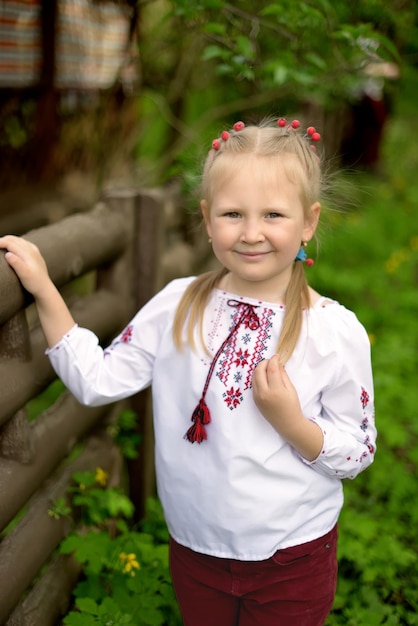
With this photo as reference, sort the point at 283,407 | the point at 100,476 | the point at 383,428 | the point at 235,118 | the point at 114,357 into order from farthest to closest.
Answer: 1. the point at 235,118
2. the point at 383,428
3. the point at 100,476
4. the point at 114,357
5. the point at 283,407

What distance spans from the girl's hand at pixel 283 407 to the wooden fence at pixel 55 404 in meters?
0.62

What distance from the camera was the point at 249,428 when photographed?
5.67 ft

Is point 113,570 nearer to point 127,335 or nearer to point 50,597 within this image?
point 50,597

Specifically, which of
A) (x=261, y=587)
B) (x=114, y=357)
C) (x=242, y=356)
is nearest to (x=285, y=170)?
(x=242, y=356)

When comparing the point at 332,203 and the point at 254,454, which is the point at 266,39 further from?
the point at 254,454

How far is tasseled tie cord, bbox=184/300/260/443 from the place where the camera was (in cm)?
174

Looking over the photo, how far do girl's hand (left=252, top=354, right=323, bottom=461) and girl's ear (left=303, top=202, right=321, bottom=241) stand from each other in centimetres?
33

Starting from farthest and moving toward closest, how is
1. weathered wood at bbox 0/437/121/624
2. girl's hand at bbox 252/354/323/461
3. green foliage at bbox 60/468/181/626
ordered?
green foliage at bbox 60/468/181/626, weathered wood at bbox 0/437/121/624, girl's hand at bbox 252/354/323/461

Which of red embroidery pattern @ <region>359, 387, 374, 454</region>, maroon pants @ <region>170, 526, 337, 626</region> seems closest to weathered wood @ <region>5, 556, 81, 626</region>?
maroon pants @ <region>170, 526, 337, 626</region>

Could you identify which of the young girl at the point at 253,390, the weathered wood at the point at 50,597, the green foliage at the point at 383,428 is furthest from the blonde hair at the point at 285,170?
the weathered wood at the point at 50,597

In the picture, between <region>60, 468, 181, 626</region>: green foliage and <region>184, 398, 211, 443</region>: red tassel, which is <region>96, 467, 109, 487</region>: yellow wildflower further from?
<region>184, 398, 211, 443</region>: red tassel

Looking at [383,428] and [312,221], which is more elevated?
[312,221]

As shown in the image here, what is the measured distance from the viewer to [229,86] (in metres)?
6.30

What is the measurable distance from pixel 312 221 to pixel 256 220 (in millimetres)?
197
